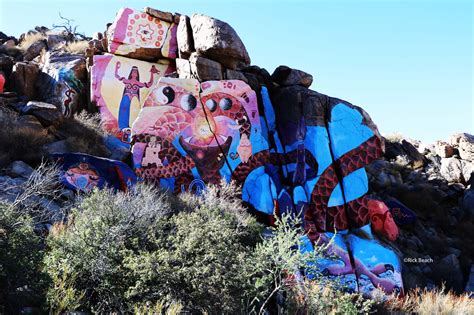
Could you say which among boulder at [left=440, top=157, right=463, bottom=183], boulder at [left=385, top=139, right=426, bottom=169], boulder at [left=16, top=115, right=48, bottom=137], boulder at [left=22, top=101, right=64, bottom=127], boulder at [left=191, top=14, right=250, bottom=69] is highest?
boulder at [left=191, top=14, right=250, bottom=69]

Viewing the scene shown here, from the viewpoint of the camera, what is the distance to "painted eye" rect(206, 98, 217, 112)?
49.4 feet

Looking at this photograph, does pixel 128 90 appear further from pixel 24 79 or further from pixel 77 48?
pixel 77 48

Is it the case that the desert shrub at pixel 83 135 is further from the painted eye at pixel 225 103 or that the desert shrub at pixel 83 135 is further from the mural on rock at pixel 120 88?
the painted eye at pixel 225 103

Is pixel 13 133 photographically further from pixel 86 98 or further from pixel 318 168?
pixel 318 168

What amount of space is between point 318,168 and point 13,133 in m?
9.26

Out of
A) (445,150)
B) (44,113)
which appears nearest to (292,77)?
(44,113)

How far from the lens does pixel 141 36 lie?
704 inches

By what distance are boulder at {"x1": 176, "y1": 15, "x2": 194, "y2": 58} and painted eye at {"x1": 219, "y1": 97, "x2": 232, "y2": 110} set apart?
9.48 ft

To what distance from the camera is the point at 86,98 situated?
1758cm

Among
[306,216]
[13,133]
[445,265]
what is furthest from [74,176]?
[445,265]

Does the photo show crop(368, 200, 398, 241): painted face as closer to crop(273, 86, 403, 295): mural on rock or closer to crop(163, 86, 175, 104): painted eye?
crop(273, 86, 403, 295): mural on rock

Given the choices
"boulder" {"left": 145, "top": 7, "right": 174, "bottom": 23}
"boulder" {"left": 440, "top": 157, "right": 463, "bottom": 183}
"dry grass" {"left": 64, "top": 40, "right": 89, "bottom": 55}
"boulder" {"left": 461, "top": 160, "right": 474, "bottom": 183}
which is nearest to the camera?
"boulder" {"left": 145, "top": 7, "right": 174, "bottom": 23}

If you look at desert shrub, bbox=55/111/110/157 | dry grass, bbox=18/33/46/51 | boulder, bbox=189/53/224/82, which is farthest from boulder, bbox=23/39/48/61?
boulder, bbox=189/53/224/82

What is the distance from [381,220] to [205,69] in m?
8.16
